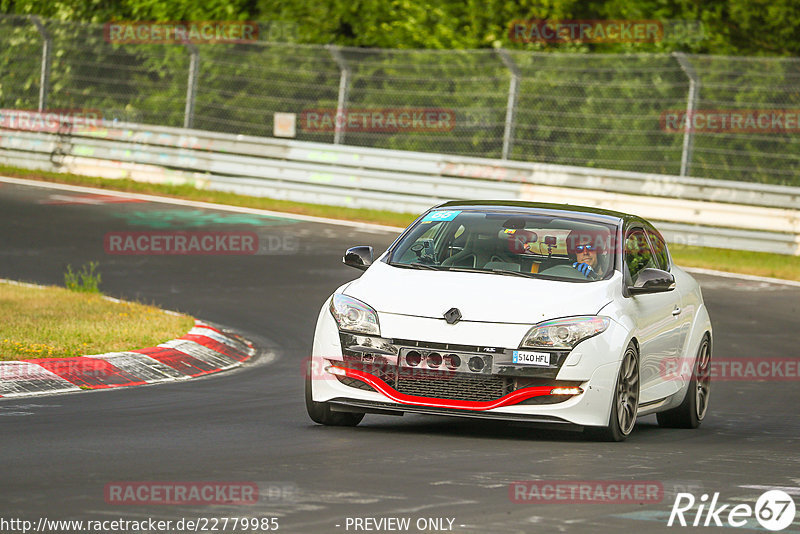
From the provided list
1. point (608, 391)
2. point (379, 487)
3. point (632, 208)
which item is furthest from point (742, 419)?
point (632, 208)

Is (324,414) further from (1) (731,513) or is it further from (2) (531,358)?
(1) (731,513)

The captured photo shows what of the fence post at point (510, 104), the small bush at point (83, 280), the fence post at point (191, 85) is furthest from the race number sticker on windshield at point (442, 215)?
the fence post at point (191, 85)

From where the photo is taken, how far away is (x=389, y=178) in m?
23.8

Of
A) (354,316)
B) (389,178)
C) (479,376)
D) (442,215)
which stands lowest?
(479,376)

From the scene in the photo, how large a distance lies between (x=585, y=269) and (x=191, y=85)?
17.4 m

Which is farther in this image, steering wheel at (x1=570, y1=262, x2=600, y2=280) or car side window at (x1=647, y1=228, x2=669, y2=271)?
car side window at (x1=647, y1=228, x2=669, y2=271)

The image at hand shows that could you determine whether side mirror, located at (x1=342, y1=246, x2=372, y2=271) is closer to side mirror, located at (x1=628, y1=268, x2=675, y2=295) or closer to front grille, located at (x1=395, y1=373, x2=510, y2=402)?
front grille, located at (x1=395, y1=373, x2=510, y2=402)

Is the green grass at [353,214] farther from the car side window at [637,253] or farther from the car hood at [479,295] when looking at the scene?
the car hood at [479,295]

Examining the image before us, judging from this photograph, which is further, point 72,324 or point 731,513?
point 72,324

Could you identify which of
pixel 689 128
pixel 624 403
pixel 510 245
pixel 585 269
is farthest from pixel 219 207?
pixel 624 403

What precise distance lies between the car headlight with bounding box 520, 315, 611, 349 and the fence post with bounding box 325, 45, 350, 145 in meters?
16.2

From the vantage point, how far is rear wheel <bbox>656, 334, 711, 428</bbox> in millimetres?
10555

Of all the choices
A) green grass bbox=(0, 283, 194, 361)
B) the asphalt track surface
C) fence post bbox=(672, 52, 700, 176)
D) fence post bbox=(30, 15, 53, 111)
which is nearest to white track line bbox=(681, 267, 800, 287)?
fence post bbox=(672, 52, 700, 176)

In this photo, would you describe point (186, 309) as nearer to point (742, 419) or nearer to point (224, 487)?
point (742, 419)
